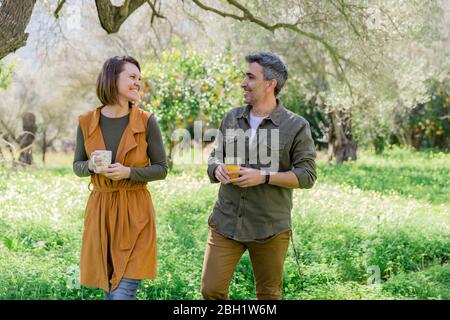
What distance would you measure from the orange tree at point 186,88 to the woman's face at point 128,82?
12182mm

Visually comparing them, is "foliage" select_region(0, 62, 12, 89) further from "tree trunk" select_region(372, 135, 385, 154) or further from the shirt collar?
"tree trunk" select_region(372, 135, 385, 154)

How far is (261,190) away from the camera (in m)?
4.50

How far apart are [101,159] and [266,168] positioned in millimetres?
1124

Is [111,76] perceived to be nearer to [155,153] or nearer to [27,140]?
[155,153]

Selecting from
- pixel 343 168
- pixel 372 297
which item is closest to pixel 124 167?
pixel 372 297

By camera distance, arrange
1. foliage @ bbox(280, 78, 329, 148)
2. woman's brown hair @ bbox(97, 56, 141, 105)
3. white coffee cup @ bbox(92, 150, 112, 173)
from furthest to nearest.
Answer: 1. foliage @ bbox(280, 78, 329, 148)
2. woman's brown hair @ bbox(97, 56, 141, 105)
3. white coffee cup @ bbox(92, 150, 112, 173)

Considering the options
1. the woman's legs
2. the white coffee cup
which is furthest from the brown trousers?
the white coffee cup

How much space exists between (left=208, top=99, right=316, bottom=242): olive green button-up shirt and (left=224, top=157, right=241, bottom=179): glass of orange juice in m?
0.03

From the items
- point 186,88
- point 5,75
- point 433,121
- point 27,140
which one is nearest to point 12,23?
point 5,75

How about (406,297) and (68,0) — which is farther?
(68,0)

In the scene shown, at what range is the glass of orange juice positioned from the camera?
4336 mm

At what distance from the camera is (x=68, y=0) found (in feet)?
42.0

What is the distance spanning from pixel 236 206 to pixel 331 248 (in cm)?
347
